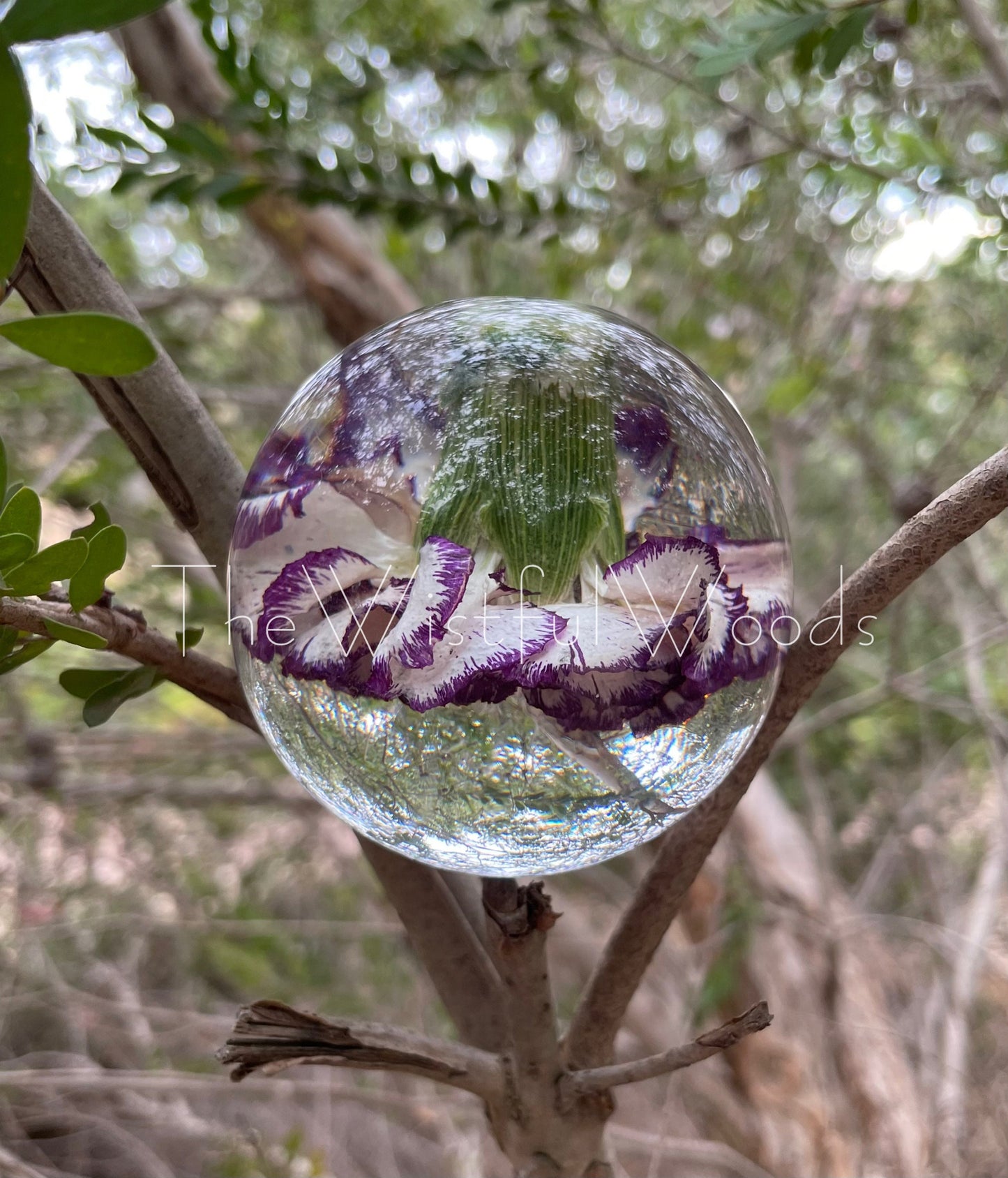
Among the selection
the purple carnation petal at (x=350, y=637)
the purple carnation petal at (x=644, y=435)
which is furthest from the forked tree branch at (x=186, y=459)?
the purple carnation petal at (x=644, y=435)

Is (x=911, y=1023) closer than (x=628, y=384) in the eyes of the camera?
No

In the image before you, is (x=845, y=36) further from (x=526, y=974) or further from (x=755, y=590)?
(x=526, y=974)

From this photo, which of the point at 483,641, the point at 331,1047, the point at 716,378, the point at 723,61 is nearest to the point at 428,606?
the point at 483,641

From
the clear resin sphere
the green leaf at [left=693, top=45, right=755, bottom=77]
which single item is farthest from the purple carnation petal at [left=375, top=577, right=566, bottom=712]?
the green leaf at [left=693, top=45, right=755, bottom=77]

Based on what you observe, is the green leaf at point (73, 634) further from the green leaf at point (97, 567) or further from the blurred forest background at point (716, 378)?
the blurred forest background at point (716, 378)

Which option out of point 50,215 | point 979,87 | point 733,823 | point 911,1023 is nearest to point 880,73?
point 979,87

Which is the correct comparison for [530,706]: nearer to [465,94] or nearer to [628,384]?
[628,384]
